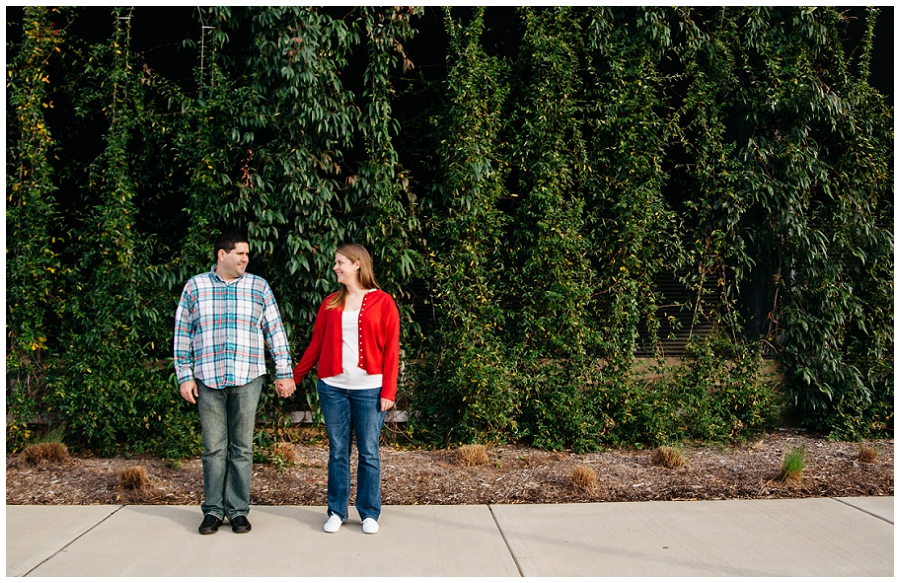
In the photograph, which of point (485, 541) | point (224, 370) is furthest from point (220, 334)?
point (485, 541)

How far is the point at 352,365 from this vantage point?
13.6 ft

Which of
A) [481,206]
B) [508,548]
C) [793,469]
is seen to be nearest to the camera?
[508,548]

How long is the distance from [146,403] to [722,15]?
603 centimetres

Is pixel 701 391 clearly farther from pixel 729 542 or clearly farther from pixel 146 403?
pixel 146 403

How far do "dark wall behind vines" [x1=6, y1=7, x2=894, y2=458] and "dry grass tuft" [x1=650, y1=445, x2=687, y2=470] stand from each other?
20.5 inches

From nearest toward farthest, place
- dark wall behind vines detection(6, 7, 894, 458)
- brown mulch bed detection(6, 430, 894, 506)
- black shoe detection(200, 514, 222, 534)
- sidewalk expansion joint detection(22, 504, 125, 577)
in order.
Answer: sidewalk expansion joint detection(22, 504, 125, 577) → black shoe detection(200, 514, 222, 534) → brown mulch bed detection(6, 430, 894, 506) → dark wall behind vines detection(6, 7, 894, 458)

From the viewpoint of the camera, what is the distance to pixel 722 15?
635 centimetres

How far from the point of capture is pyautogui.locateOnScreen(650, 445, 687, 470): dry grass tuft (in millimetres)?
5430

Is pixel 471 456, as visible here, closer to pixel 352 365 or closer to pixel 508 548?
pixel 508 548

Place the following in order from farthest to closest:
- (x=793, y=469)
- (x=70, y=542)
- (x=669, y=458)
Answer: (x=669, y=458) → (x=793, y=469) → (x=70, y=542)

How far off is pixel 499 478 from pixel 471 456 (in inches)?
12.7

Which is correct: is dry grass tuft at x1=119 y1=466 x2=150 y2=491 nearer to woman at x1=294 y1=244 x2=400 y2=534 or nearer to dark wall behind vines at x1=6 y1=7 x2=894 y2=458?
dark wall behind vines at x1=6 y1=7 x2=894 y2=458

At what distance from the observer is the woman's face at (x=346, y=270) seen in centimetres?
420

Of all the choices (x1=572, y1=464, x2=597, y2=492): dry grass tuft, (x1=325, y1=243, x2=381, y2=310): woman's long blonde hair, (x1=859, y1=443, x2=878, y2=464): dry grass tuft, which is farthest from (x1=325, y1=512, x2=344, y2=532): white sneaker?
(x1=859, y1=443, x2=878, y2=464): dry grass tuft
